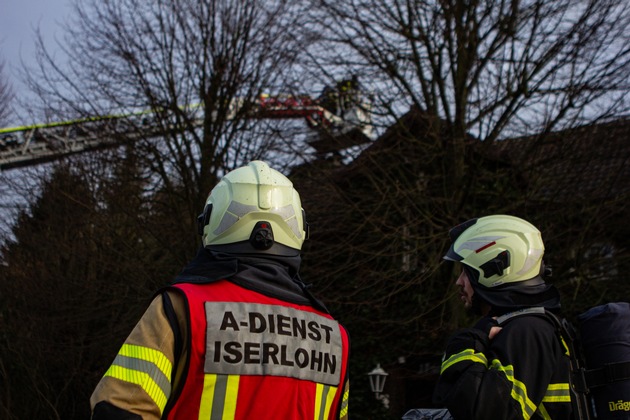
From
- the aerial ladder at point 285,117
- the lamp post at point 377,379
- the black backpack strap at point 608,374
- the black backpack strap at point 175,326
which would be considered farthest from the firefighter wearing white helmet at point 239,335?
the lamp post at point 377,379

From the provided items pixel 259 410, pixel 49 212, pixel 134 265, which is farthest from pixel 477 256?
pixel 49 212

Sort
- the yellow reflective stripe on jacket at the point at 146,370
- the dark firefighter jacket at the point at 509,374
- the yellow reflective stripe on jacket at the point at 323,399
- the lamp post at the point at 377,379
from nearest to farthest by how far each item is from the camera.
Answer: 1. the yellow reflective stripe on jacket at the point at 146,370
2. the yellow reflective stripe on jacket at the point at 323,399
3. the dark firefighter jacket at the point at 509,374
4. the lamp post at the point at 377,379

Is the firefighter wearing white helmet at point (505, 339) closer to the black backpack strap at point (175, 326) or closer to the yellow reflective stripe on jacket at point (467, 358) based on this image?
the yellow reflective stripe on jacket at point (467, 358)

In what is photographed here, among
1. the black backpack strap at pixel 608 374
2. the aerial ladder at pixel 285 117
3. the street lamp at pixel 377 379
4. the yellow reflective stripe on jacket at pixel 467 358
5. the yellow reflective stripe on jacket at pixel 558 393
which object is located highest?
the aerial ladder at pixel 285 117

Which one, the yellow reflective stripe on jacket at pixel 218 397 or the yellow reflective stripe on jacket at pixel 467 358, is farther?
the yellow reflective stripe on jacket at pixel 467 358

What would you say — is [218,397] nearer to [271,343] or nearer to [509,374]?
[271,343]

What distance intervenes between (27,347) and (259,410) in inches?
594

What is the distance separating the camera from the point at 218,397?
2.63 meters

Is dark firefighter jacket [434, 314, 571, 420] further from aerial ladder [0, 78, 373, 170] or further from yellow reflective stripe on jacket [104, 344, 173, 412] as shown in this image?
aerial ladder [0, 78, 373, 170]

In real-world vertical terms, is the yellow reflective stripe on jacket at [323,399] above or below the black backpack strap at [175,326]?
below

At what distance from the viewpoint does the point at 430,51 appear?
527 inches

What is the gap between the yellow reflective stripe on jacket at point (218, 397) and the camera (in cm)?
261

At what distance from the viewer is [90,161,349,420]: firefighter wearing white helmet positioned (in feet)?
8.38

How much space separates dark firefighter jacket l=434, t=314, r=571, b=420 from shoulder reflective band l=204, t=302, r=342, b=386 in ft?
1.77
